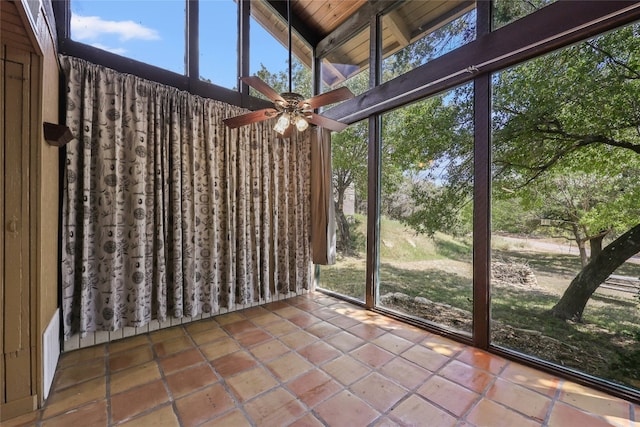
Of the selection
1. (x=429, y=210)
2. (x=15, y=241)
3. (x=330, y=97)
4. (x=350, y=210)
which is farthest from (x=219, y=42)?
(x=429, y=210)

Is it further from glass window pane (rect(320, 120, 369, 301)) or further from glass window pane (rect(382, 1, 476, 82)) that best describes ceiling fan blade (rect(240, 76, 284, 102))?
glass window pane (rect(382, 1, 476, 82))

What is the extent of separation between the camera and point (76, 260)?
2066 mm

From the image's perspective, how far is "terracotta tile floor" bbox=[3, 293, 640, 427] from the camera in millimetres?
1434

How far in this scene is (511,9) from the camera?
2045 millimetres

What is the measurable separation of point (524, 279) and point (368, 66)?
9.05 ft

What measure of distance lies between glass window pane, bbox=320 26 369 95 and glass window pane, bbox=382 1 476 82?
0.27 meters

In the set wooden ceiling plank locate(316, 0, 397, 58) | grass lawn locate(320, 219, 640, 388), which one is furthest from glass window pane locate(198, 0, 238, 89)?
grass lawn locate(320, 219, 640, 388)

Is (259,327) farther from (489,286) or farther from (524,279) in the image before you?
(524,279)

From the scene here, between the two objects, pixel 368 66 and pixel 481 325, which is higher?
pixel 368 66

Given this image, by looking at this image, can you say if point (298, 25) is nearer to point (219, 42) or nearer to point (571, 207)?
point (219, 42)

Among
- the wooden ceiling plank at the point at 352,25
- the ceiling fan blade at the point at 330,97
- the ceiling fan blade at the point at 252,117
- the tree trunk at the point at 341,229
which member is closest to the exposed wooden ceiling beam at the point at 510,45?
the wooden ceiling plank at the point at 352,25

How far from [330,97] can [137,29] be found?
220 centimetres

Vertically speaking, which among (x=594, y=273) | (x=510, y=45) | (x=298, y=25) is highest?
(x=298, y=25)

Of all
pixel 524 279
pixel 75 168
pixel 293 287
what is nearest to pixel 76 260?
pixel 75 168
